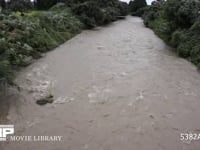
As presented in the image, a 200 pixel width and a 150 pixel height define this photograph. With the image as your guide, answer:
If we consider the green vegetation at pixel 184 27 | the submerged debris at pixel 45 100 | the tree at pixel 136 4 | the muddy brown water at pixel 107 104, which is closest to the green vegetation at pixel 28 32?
the muddy brown water at pixel 107 104

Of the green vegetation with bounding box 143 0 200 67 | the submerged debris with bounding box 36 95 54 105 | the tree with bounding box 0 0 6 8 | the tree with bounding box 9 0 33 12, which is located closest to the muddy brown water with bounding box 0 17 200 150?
the submerged debris with bounding box 36 95 54 105

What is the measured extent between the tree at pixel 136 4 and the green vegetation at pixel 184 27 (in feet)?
127

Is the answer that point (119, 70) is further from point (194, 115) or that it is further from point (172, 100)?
point (194, 115)

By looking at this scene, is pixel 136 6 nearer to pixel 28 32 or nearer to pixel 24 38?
pixel 28 32

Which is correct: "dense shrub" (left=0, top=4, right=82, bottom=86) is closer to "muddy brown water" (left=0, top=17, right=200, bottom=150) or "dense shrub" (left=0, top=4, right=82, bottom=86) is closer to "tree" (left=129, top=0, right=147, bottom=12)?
"muddy brown water" (left=0, top=17, right=200, bottom=150)

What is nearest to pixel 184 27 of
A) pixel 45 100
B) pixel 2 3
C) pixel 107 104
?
pixel 107 104

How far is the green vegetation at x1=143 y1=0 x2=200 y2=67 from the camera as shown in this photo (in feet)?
39.9

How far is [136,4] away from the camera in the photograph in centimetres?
5425

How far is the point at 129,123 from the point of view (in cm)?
584

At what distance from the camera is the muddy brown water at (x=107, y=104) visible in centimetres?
517

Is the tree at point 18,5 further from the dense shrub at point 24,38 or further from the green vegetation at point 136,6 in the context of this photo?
the green vegetation at point 136,6

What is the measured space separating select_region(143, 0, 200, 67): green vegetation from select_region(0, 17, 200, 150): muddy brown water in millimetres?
993

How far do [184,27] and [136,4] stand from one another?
41626 millimetres

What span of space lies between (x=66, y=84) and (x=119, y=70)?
2.60 m
